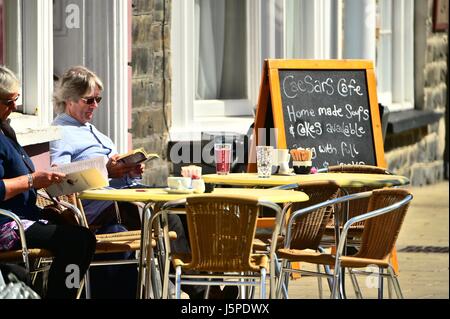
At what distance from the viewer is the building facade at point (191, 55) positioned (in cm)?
787

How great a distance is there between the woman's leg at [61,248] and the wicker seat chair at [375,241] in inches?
40.4

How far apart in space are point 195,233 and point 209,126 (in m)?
4.67

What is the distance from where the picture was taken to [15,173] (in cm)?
611

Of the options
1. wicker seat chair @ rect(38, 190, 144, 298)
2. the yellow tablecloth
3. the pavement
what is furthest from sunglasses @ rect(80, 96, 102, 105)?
the pavement

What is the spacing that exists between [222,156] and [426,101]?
965 cm

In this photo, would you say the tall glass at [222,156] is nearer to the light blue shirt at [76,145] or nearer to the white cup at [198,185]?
the light blue shirt at [76,145]

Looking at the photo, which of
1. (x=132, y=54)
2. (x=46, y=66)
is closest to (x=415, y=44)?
(x=132, y=54)

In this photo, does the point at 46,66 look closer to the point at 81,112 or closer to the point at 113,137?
the point at 81,112

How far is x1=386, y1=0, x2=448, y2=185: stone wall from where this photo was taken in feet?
52.2

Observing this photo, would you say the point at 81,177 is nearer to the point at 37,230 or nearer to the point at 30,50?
the point at 37,230

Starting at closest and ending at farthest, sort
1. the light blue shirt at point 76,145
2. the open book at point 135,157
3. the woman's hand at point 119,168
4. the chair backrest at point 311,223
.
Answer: the open book at point 135,157
the woman's hand at point 119,168
the chair backrest at point 311,223
the light blue shirt at point 76,145

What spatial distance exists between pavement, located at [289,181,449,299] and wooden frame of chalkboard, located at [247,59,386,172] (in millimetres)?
858

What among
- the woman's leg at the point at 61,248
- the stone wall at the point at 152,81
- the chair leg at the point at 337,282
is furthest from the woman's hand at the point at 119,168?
the stone wall at the point at 152,81

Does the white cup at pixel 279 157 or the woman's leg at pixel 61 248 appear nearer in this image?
the woman's leg at pixel 61 248
